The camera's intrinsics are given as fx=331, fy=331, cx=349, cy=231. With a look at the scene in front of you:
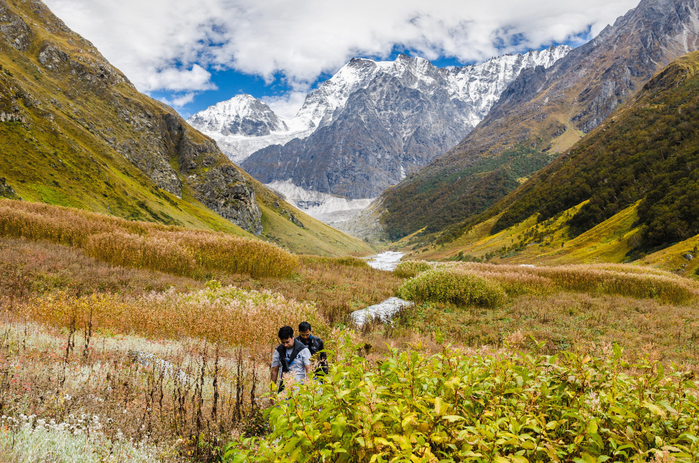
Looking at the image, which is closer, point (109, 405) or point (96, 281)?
point (109, 405)

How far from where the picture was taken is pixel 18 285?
9281 mm

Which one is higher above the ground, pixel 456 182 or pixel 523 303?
pixel 456 182

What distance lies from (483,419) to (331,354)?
1.90 metres

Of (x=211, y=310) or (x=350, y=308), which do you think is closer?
(x=211, y=310)

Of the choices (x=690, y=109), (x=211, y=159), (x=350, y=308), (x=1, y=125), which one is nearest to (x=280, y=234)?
(x=211, y=159)

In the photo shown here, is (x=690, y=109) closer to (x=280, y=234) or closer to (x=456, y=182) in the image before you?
(x=280, y=234)

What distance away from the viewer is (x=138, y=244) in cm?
1370

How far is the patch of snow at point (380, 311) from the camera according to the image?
1173cm

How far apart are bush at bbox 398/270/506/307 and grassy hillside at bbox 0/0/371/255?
3256 centimetres

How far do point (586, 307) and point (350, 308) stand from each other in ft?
32.4

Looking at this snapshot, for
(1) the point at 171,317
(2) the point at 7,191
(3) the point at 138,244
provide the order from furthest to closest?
(2) the point at 7,191 → (3) the point at 138,244 → (1) the point at 171,317

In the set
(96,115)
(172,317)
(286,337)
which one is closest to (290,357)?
(286,337)

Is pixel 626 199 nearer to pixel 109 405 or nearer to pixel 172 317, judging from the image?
pixel 172 317

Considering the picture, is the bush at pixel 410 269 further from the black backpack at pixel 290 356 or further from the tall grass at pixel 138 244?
the black backpack at pixel 290 356
